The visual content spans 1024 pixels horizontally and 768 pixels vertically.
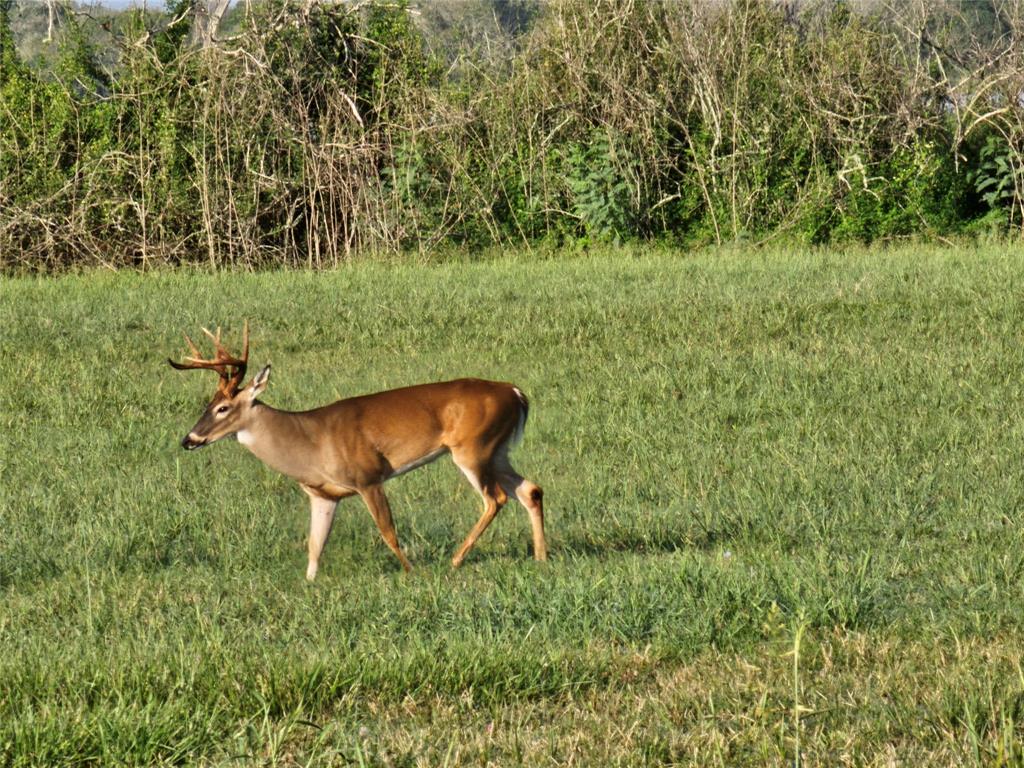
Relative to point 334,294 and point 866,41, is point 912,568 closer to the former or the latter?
point 334,294

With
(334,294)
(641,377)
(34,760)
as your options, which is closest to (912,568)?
(34,760)

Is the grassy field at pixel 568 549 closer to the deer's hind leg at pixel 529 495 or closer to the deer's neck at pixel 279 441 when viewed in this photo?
the deer's hind leg at pixel 529 495

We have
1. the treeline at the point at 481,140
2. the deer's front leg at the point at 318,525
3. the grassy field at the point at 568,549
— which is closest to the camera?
the grassy field at the point at 568,549

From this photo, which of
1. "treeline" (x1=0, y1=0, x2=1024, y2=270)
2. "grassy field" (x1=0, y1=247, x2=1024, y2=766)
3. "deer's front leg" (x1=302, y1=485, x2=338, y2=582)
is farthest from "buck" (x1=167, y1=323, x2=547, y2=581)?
"treeline" (x1=0, y1=0, x2=1024, y2=270)

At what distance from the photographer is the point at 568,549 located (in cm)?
695

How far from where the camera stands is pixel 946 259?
16.2m

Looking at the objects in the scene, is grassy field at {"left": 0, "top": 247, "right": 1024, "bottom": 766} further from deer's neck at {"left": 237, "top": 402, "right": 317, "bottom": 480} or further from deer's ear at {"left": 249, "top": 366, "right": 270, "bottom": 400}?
deer's ear at {"left": 249, "top": 366, "right": 270, "bottom": 400}

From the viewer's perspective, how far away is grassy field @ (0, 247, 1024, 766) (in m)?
4.43

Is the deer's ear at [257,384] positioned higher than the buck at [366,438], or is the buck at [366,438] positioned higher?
the deer's ear at [257,384]

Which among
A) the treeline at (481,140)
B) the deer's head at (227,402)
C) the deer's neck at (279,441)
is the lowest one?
the treeline at (481,140)

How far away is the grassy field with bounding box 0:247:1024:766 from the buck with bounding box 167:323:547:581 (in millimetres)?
298

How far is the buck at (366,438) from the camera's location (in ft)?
22.4

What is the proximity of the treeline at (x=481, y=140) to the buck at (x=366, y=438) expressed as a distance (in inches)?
446

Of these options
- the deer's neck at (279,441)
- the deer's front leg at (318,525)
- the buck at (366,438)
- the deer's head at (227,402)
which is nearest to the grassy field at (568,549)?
the deer's front leg at (318,525)
